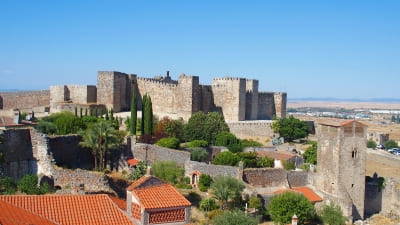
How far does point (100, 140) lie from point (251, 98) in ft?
58.4

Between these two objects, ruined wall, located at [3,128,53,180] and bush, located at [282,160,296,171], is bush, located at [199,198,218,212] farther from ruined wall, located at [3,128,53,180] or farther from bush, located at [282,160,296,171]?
bush, located at [282,160,296,171]

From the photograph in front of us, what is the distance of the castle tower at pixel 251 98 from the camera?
38.0 metres

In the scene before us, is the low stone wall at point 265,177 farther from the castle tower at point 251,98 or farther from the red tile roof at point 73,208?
the castle tower at point 251,98

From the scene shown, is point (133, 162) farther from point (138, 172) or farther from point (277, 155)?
point (277, 155)

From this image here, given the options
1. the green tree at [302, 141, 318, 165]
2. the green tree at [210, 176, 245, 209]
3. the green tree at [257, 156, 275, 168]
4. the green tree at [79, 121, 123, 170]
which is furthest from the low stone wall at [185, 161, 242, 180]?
the green tree at [302, 141, 318, 165]

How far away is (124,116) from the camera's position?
34.7 m

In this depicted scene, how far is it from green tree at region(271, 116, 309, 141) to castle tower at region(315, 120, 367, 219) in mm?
10317

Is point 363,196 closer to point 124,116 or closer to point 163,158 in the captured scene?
point 163,158

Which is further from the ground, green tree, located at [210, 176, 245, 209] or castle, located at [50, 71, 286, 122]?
castle, located at [50, 71, 286, 122]

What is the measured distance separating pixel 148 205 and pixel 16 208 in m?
2.82

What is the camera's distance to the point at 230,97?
36.2 metres

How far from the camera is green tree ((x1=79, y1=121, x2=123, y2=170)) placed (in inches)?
874

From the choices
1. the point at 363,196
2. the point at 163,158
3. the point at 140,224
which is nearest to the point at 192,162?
the point at 163,158

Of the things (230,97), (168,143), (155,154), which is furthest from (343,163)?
(230,97)
